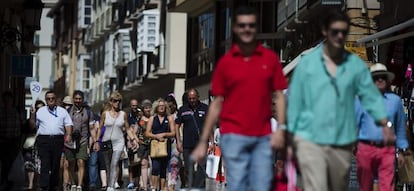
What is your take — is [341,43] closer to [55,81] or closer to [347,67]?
[347,67]

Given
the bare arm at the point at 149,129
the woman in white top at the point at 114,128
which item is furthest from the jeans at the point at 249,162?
the woman in white top at the point at 114,128

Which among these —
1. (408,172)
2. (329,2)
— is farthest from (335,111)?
(329,2)

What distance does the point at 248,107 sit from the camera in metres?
10.4

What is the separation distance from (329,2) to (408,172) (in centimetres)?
1268

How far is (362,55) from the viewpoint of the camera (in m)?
25.4

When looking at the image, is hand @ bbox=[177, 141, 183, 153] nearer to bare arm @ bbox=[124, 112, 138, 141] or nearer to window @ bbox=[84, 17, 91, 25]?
bare arm @ bbox=[124, 112, 138, 141]

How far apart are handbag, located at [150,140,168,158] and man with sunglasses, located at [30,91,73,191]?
2.02 m

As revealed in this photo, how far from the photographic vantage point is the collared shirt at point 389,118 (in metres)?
13.0

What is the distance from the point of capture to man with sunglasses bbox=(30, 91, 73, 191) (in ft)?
68.5

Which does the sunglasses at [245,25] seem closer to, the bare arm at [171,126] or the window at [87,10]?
the bare arm at [171,126]

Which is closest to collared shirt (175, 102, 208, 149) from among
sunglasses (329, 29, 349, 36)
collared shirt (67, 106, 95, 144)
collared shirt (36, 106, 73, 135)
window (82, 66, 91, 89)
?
collared shirt (36, 106, 73, 135)

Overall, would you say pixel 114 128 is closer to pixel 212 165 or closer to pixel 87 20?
pixel 212 165

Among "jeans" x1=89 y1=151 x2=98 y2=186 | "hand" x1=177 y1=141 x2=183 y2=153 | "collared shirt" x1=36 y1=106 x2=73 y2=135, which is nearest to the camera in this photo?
"collared shirt" x1=36 y1=106 x2=73 y2=135

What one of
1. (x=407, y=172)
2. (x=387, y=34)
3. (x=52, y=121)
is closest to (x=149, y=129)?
(x=52, y=121)
